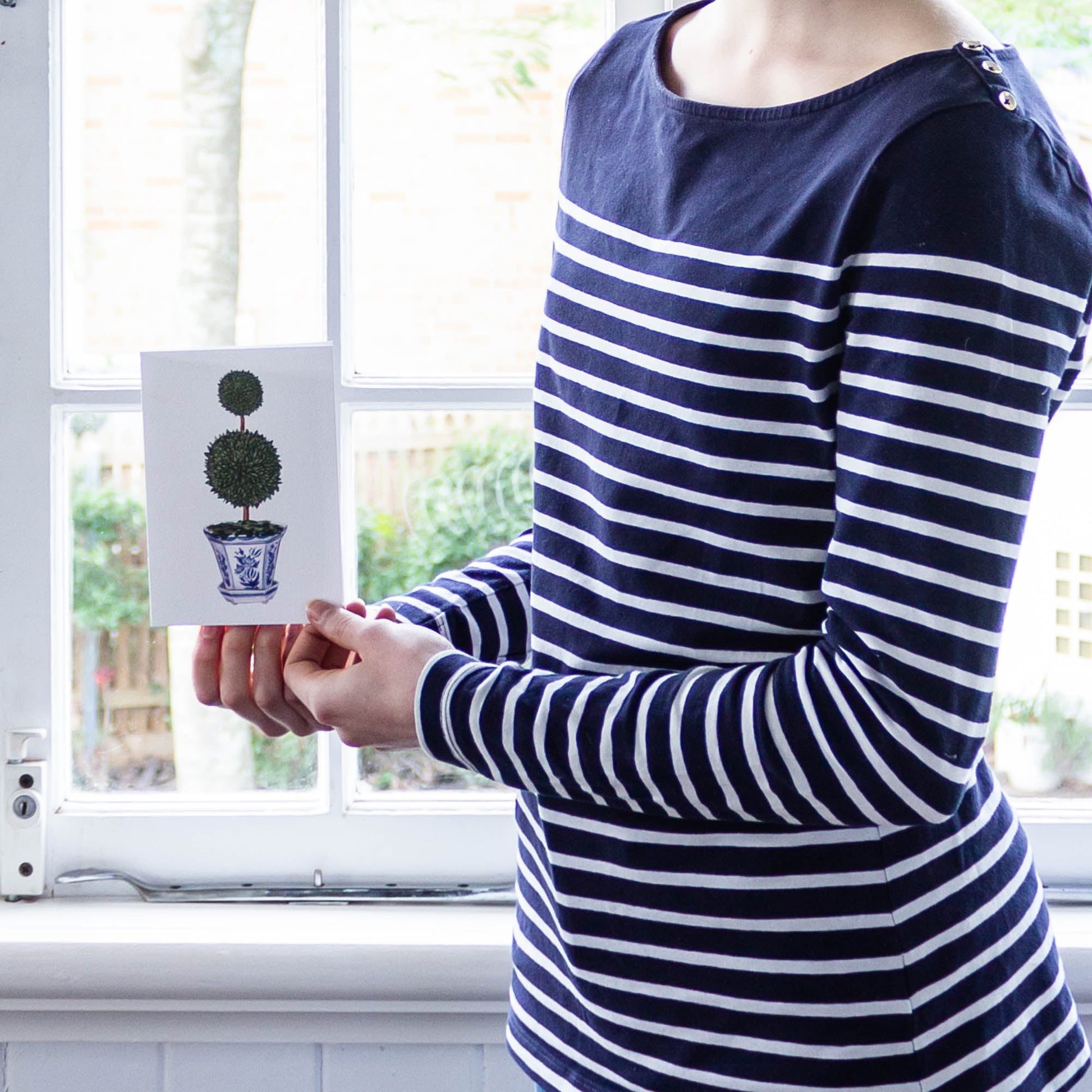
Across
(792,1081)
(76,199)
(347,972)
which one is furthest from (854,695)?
(76,199)

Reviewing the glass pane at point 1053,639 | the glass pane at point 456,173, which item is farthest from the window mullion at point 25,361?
the glass pane at point 1053,639

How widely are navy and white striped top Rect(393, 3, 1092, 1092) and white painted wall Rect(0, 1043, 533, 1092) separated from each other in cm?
41

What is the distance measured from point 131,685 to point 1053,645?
3.08 ft

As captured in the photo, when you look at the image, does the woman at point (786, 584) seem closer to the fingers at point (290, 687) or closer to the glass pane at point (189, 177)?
the fingers at point (290, 687)

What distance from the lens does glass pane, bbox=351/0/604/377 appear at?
45.4 inches

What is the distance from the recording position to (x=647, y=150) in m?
0.68

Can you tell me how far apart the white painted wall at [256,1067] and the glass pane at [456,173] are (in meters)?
0.65

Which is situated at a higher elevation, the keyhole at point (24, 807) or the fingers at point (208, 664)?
the fingers at point (208, 664)

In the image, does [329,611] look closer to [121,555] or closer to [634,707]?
[634,707]

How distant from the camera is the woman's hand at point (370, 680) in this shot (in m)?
0.66

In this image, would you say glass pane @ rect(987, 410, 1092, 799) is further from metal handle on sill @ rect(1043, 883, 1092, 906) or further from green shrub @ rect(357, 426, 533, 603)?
green shrub @ rect(357, 426, 533, 603)

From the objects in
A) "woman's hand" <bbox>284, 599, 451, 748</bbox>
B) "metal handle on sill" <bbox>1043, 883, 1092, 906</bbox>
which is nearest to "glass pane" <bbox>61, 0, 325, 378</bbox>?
"woman's hand" <bbox>284, 599, 451, 748</bbox>

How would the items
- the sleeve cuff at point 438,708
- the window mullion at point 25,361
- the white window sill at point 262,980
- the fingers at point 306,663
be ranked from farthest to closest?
the window mullion at point 25,361
the white window sill at point 262,980
the fingers at point 306,663
the sleeve cuff at point 438,708

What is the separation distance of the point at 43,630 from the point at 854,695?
89 centimetres
